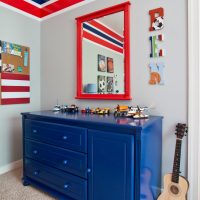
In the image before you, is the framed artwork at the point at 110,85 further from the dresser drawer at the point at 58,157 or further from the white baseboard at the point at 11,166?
the white baseboard at the point at 11,166

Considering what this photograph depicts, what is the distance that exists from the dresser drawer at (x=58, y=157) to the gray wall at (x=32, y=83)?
561 mm

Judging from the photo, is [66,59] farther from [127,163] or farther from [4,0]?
[127,163]

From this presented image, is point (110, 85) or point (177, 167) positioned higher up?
point (110, 85)

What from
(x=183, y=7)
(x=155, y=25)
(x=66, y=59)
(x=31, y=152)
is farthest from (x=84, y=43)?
(x=31, y=152)

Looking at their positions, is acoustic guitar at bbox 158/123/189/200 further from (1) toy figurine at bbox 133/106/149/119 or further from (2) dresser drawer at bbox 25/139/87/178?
(2) dresser drawer at bbox 25/139/87/178

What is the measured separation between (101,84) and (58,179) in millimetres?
1099

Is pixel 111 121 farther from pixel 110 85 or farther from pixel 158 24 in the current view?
pixel 158 24

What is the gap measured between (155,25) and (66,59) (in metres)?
1.23

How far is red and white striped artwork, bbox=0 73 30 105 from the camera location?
2.34 metres

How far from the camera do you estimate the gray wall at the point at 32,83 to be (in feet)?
7.82

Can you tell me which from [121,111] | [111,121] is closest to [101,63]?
[121,111]

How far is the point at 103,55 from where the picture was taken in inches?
82.0

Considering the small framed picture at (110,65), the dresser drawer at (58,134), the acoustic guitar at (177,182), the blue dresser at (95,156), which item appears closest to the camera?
the blue dresser at (95,156)

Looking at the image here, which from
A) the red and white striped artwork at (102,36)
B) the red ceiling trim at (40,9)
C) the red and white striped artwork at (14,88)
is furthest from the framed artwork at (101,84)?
the red and white striped artwork at (14,88)
